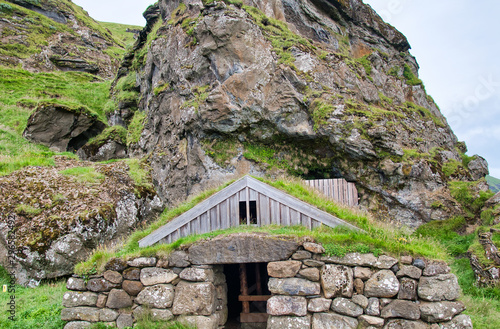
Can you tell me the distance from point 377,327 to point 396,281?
3.07ft

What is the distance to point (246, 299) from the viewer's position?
8.46 metres

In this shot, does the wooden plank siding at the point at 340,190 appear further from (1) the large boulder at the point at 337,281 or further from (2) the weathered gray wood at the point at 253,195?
(1) the large boulder at the point at 337,281

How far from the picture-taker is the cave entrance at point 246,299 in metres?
8.39

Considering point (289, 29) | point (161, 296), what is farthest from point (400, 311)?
point (289, 29)

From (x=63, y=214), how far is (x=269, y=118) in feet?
33.1

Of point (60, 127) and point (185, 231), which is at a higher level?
point (60, 127)

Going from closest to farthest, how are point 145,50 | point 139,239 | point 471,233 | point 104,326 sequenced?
point 104,326 → point 139,239 → point 471,233 → point 145,50

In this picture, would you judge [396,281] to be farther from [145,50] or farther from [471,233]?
[145,50]

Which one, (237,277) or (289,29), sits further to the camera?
(289,29)

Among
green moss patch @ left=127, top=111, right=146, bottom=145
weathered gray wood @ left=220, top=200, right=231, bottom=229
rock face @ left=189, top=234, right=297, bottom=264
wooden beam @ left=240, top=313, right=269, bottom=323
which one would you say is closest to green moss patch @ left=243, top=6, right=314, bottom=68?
green moss patch @ left=127, top=111, right=146, bottom=145

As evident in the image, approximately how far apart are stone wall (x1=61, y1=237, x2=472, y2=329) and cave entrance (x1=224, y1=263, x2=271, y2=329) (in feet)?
3.67

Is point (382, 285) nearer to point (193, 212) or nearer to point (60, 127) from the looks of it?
point (193, 212)

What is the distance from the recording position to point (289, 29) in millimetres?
20516

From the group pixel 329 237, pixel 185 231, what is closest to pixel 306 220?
pixel 329 237
